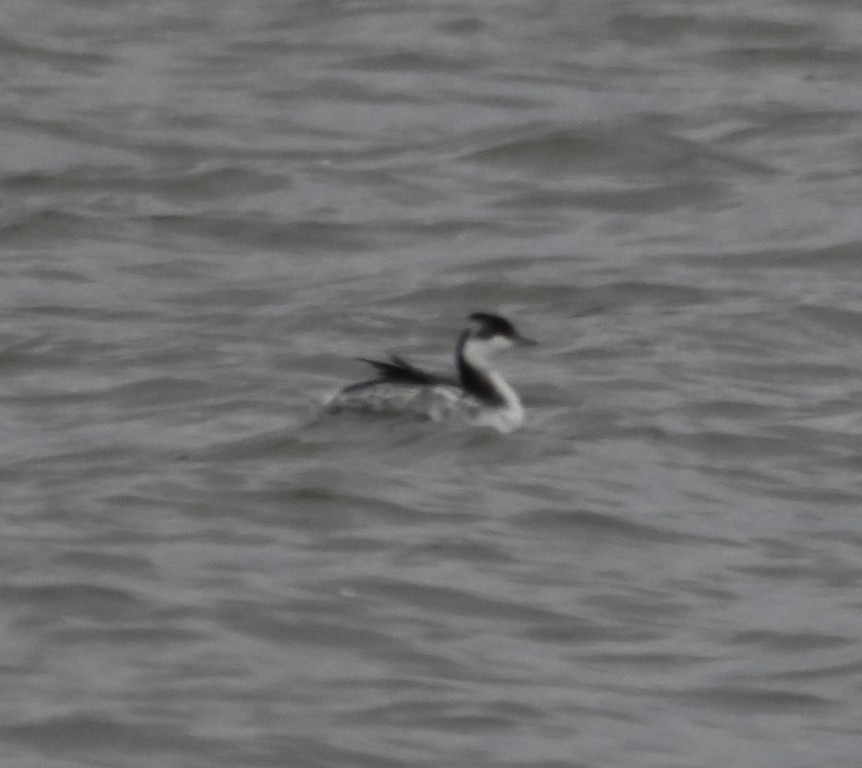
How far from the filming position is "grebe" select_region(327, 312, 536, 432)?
1334 cm

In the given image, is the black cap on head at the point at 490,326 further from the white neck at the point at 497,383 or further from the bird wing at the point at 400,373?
the bird wing at the point at 400,373

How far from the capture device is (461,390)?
44.8 ft

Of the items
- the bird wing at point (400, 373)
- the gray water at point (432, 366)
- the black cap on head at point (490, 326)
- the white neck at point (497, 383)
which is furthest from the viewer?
the black cap on head at point (490, 326)

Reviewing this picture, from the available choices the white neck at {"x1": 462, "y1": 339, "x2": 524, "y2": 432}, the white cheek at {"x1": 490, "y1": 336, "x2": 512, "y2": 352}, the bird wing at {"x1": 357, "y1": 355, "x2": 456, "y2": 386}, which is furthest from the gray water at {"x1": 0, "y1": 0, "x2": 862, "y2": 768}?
the white cheek at {"x1": 490, "y1": 336, "x2": 512, "y2": 352}

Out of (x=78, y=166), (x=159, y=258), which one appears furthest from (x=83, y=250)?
(x=78, y=166)

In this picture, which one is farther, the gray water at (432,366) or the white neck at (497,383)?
the white neck at (497,383)

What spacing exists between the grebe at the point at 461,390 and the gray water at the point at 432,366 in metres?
0.11

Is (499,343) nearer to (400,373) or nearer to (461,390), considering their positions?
(461,390)

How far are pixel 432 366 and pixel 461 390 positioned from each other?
1.50 meters

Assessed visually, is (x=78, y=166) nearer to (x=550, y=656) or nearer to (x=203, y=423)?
(x=203, y=423)

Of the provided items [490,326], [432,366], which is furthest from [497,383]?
[432,366]

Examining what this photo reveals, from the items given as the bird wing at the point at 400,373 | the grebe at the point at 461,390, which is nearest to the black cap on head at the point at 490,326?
the grebe at the point at 461,390

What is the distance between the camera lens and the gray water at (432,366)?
10.1 metres

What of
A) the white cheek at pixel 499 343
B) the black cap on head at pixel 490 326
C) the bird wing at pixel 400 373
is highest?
the black cap on head at pixel 490 326
